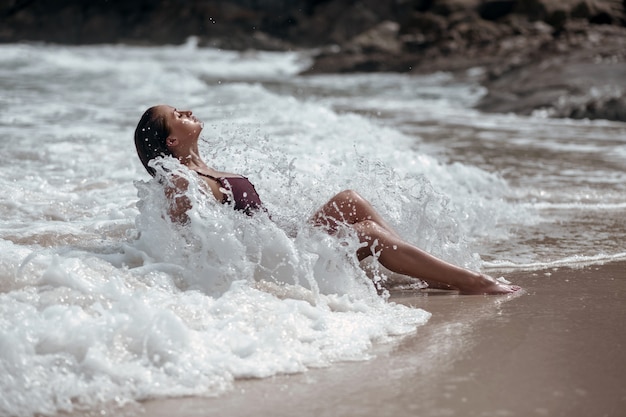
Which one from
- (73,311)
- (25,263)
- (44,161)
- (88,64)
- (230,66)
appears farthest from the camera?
(230,66)

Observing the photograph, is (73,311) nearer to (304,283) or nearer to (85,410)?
(85,410)

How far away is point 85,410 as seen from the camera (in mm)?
2848

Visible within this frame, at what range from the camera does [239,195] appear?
437 centimetres

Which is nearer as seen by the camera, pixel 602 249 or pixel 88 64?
pixel 602 249

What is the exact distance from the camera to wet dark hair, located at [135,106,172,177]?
4379mm

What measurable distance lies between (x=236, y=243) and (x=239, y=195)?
0.37m

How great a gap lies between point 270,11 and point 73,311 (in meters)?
38.5

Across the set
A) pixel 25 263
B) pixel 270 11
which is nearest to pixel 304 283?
pixel 25 263

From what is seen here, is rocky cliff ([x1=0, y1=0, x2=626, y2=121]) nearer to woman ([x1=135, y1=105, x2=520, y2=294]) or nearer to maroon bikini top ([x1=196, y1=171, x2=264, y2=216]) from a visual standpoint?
woman ([x1=135, y1=105, x2=520, y2=294])

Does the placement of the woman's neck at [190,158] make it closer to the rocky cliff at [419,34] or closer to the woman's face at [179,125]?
the woman's face at [179,125]

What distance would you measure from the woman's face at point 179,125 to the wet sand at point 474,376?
4.83ft

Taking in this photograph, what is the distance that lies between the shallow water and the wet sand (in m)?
0.12

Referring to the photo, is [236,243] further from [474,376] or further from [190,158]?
[474,376]

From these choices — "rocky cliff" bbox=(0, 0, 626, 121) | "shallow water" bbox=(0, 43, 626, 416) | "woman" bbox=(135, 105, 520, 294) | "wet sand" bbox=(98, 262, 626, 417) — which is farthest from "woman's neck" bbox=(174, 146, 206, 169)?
"rocky cliff" bbox=(0, 0, 626, 121)
